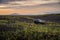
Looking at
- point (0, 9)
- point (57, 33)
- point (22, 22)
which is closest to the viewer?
point (57, 33)

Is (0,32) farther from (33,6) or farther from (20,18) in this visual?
(33,6)

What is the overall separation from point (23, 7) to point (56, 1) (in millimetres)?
487

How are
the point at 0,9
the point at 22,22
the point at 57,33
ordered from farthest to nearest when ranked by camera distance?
the point at 0,9
the point at 22,22
the point at 57,33

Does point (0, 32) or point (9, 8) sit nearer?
point (0, 32)

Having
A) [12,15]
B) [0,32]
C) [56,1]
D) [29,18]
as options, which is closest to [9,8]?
[12,15]

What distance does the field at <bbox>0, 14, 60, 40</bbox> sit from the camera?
2.11 meters

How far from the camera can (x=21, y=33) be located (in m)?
2.14

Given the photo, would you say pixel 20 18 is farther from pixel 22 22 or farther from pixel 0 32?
pixel 0 32

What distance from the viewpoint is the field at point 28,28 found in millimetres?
2113

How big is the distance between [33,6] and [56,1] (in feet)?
1.12

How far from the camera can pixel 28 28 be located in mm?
2211

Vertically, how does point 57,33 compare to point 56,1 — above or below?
below

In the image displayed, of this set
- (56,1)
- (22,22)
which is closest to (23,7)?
(22,22)

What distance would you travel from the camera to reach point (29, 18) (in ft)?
8.13
